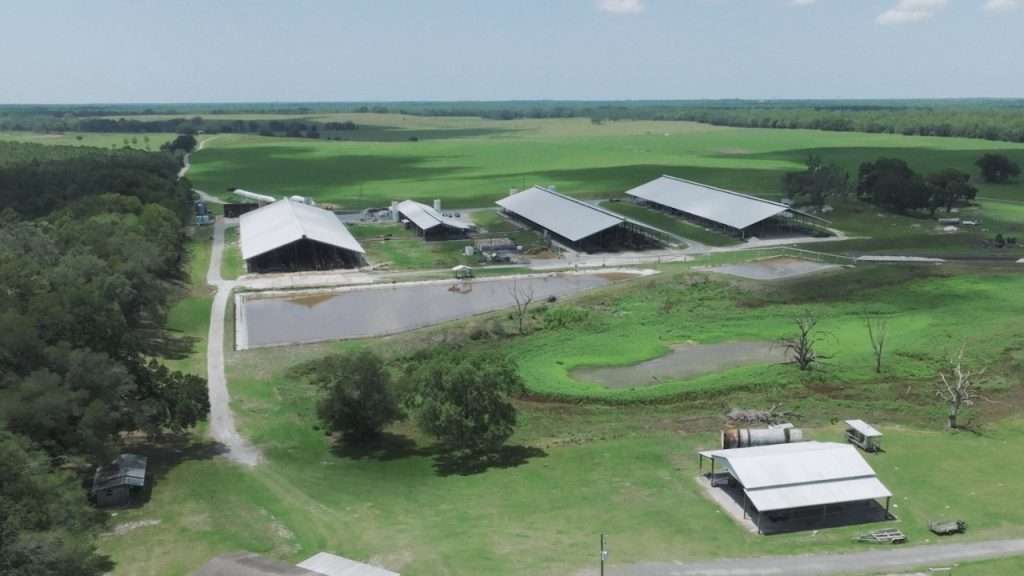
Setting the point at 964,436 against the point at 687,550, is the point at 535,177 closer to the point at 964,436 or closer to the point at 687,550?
the point at 964,436

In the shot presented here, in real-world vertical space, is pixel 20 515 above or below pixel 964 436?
above

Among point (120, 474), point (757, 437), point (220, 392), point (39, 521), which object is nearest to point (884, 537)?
point (757, 437)

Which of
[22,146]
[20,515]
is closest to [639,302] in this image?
[20,515]

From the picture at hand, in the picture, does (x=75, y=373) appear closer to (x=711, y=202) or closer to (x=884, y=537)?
(x=884, y=537)

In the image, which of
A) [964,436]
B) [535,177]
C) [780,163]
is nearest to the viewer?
[964,436]

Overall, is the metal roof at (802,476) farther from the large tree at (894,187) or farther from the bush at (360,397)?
the large tree at (894,187)

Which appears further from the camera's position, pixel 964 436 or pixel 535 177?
pixel 535 177

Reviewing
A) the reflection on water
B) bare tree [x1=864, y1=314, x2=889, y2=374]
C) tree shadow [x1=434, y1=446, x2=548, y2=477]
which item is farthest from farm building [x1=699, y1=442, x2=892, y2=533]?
the reflection on water
